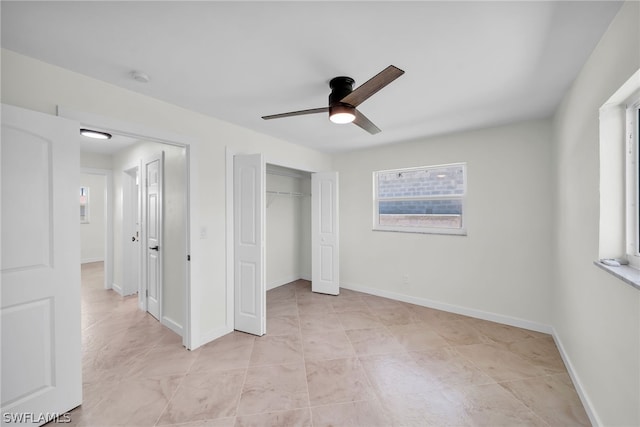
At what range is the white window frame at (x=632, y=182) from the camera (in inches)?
56.3

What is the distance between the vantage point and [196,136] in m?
2.58

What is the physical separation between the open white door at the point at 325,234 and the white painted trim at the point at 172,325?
6.89ft

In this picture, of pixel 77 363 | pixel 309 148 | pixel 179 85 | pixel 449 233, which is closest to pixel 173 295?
pixel 77 363

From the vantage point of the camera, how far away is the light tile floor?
171cm

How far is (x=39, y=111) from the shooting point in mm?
1663

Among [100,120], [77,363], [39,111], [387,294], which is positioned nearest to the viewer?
[39,111]

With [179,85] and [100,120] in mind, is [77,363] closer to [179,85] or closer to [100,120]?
[100,120]

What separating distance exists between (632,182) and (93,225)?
9.99 meters

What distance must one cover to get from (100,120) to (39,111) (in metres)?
0.32

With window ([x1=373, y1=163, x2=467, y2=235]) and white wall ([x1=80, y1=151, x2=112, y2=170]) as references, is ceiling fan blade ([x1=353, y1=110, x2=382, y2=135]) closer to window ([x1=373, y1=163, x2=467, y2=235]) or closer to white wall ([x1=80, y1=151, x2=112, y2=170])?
window ([x1=373, y1=163, x2=467, y2=235])

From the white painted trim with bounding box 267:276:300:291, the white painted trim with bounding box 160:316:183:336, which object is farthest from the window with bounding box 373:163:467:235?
the white painted trim with bounding box 160:316:183:336

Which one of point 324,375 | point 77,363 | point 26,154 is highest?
point 26,154

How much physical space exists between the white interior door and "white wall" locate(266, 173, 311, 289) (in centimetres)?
173

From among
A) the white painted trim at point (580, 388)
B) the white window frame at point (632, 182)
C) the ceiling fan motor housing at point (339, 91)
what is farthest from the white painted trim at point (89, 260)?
the white window frame at point (632, 182)
